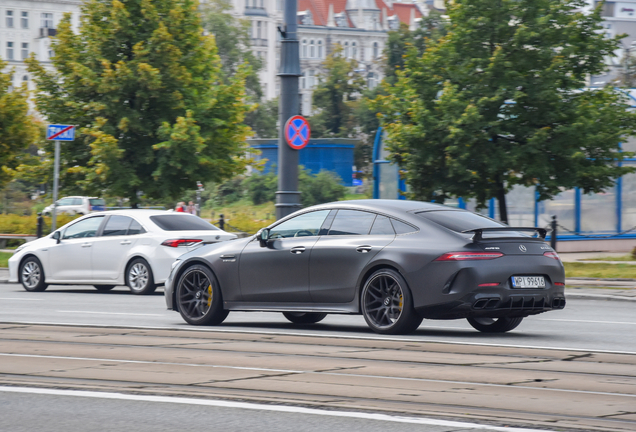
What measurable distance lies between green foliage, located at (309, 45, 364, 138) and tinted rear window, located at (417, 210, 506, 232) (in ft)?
221

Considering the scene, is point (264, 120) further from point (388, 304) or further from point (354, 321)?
point (388, 304)

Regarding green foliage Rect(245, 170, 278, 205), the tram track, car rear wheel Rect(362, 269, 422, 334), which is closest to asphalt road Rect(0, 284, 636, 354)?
car rear wheel Rect(362, 269, 422, 334)

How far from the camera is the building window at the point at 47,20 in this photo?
11606 cm

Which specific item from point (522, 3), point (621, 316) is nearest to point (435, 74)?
point (522, 3)

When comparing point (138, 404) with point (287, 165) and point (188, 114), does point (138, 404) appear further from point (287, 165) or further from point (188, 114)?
point (188, 114)

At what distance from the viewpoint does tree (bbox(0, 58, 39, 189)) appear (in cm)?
2834

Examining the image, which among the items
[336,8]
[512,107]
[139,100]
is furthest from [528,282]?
[336,8]

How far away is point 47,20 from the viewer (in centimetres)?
11631

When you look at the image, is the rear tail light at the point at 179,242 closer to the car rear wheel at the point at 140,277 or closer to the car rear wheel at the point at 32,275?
the car rear wheel at the point at 140,277

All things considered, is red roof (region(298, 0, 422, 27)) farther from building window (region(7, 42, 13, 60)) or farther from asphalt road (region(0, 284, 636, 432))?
asphalt road (region(0, 284, 636, 432))

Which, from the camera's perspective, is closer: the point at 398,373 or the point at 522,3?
the point at 398,373

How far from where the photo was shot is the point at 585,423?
5648mm

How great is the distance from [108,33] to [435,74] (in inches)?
322

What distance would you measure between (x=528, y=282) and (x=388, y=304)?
4.49ft
